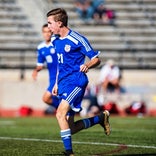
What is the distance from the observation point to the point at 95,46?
85.7 feet

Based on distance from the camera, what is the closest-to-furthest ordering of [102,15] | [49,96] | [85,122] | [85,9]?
1. [85,122]
2. [49,96]
3. [102,15]
4. [85,9]

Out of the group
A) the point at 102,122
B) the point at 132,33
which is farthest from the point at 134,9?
the point at 102,122

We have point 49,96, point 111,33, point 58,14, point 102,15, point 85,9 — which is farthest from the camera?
point 85,9

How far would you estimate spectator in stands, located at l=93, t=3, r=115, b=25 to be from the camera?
26.6m

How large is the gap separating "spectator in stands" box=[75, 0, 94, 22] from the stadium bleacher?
21 centimetres

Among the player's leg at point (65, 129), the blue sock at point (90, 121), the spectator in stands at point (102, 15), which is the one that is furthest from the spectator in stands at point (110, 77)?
the player's leg at point (65, 129)

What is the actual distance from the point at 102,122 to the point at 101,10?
666 inches

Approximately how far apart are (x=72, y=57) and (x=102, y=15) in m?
17.6

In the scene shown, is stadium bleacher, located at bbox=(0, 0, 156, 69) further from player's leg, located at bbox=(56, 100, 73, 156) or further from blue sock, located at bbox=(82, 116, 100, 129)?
player's leg, located at bbox=(56, 100, 73, 156)

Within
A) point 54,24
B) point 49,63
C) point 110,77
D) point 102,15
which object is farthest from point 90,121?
point 102,15

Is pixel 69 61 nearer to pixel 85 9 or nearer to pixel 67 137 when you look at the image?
pixel 67 137

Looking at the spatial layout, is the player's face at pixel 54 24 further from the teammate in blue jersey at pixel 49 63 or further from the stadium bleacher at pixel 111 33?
the stadium bleacher at pixel 111 33

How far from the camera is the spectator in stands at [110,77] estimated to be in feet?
75.4

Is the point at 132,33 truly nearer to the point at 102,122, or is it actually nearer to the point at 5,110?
the point at 5,110
